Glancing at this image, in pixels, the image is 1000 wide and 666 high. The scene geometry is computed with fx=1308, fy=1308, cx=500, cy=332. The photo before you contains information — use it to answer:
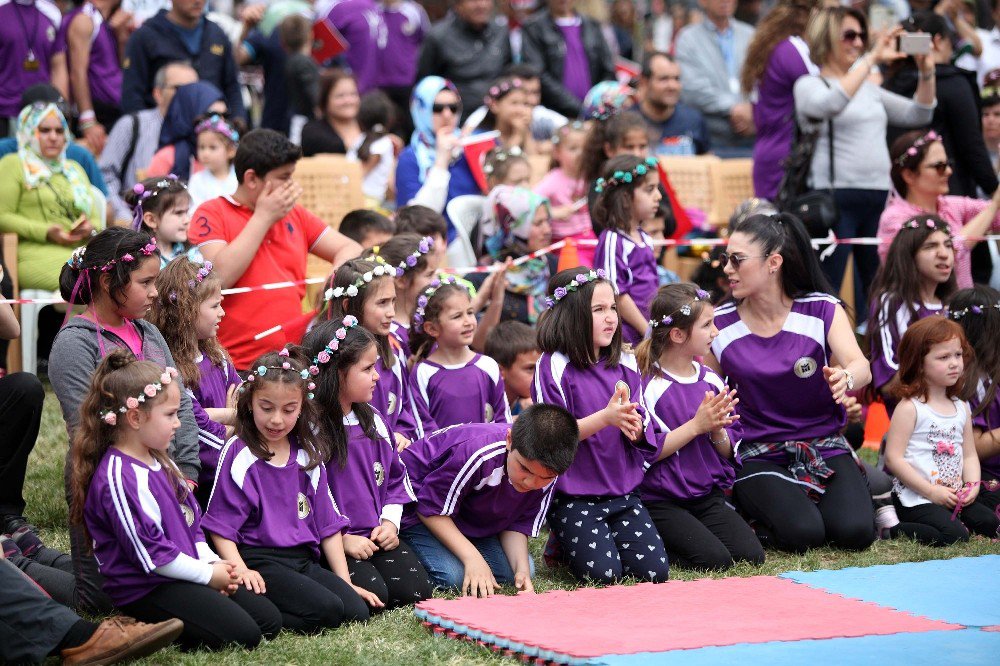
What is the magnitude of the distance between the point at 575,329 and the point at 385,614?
1.53 meters

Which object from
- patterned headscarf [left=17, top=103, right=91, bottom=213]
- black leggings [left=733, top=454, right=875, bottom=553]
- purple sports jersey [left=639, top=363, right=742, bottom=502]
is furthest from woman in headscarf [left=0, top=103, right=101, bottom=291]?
black leggings [left=733, top=454, right=875, bottom=553]

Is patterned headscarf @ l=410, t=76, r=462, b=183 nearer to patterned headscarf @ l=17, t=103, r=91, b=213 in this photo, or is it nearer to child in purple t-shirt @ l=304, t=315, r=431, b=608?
patterned headscarf @ l=17, t=103, r=91, b=213

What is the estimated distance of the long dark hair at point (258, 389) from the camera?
16.4 ft

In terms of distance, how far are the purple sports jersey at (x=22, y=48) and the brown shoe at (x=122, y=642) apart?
6.11 m

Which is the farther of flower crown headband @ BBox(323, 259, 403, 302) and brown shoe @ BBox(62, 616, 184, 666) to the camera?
flower crown headband @ BBox(323, 259, 403, 302)

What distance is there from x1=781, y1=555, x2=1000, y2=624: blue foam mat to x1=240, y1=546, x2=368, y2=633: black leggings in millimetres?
1894

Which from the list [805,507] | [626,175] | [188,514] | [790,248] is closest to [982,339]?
[790,248]

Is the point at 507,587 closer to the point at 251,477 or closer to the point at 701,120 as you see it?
the point at 251,477

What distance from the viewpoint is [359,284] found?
19.1 ft

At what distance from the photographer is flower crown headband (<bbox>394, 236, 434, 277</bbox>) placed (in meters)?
6.39

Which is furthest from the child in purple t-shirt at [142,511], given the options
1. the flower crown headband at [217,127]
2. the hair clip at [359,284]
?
the flower crown headband at [217,127]

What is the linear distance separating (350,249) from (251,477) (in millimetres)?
1946

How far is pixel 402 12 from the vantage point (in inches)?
485

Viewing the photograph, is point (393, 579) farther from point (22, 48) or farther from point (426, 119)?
point (22, 48)
